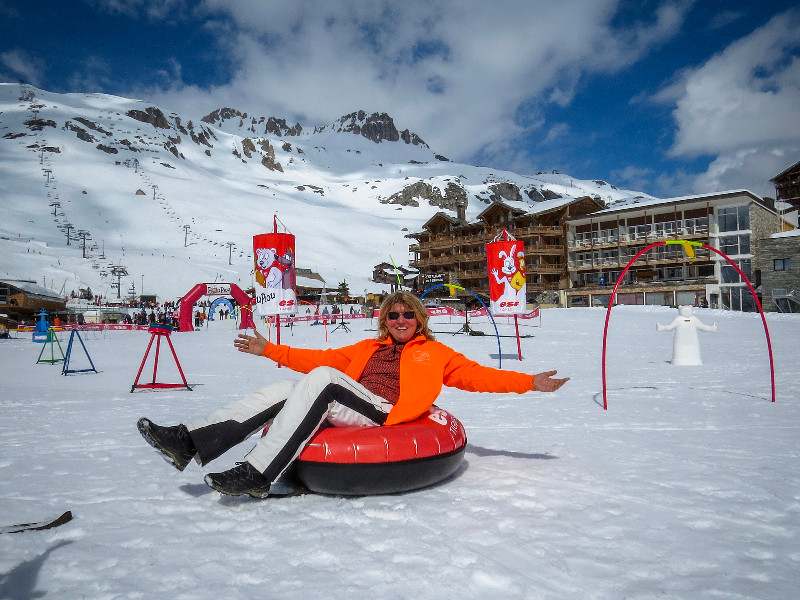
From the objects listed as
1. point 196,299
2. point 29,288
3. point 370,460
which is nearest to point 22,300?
point 29,288

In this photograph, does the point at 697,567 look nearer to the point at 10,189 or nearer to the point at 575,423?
the point at 575,423

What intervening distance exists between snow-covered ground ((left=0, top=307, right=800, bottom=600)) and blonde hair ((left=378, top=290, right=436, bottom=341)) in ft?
3.98

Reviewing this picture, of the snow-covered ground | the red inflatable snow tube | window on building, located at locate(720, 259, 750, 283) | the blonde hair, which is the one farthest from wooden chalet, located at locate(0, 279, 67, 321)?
window on building, located at locate(720, 259, 750, 283)

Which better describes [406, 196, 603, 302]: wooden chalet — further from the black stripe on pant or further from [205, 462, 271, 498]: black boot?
[205, 462, 271, 498]: black boot

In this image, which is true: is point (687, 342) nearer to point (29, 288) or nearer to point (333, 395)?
point (333, 395)

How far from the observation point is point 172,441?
3398mm

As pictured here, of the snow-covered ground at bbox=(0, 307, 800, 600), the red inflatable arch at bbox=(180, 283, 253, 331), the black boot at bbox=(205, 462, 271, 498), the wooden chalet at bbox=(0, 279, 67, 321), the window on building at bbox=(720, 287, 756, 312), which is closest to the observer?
the snow-covered ground at bbox=(0, 307, 800, 600)

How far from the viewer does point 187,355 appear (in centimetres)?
1738

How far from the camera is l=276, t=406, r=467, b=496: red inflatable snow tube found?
11.2 ft

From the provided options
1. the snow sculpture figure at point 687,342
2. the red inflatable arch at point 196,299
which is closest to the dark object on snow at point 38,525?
the snow sculpture figure at point 687,342

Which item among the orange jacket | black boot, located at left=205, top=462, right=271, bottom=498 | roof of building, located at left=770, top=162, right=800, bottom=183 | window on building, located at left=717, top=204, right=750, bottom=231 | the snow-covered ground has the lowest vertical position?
the snow-covered ground

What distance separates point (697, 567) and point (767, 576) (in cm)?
29

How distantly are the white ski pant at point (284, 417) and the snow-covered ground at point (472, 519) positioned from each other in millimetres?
384

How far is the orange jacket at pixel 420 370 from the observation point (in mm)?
3836
